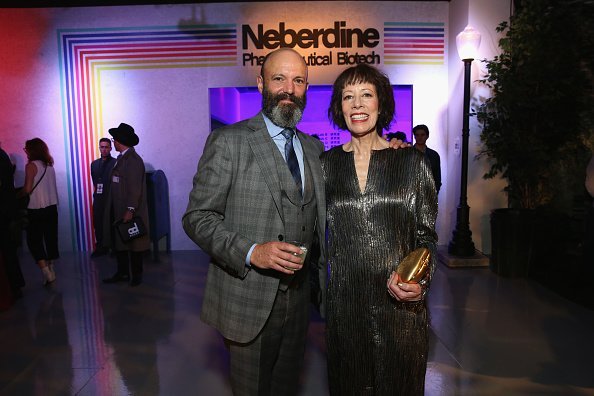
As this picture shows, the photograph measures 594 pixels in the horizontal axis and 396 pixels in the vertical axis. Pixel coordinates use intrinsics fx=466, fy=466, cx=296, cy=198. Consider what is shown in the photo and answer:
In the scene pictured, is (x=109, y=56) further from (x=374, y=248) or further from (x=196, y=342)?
(x=374, y=248)

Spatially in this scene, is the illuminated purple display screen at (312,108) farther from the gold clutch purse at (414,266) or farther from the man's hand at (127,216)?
the gold clutch purse at (414,266)

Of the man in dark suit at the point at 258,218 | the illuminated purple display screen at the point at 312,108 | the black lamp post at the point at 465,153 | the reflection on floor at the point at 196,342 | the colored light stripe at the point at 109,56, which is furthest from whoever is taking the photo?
the illuminated purple display screen at the point at 312,108

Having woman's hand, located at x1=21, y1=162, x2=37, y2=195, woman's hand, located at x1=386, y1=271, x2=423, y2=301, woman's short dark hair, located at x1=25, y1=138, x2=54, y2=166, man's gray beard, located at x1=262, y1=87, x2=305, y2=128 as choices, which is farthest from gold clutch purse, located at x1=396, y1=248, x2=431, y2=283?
woman's short dark hair, located at x1=25, y1=138, x2=54, y2=166

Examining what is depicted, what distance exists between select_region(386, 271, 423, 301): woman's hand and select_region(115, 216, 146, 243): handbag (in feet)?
12.2

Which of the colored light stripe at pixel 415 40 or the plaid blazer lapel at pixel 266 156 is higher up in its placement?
the colored light stripe at pixel 415 40

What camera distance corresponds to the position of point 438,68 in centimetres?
675

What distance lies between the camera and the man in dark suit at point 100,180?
5.65 meters

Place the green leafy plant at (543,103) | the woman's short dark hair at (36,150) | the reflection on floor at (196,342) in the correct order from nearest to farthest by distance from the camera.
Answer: the reflection on floor at (196,342) < the green leafy plant at (543,103) < the woman's short dark hair at (36,150)

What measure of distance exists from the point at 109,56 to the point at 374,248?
621 centimetres

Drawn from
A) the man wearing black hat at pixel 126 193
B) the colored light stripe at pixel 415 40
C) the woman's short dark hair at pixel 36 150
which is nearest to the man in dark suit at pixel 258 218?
the man wearing black hat at pixel 126 193

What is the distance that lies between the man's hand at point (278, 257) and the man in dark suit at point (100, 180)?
13.6 ft

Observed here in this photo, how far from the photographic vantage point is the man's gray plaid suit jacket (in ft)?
5.61

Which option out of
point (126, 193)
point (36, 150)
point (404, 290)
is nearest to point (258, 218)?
point (404, 290)

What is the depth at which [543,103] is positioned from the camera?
16.6ft
